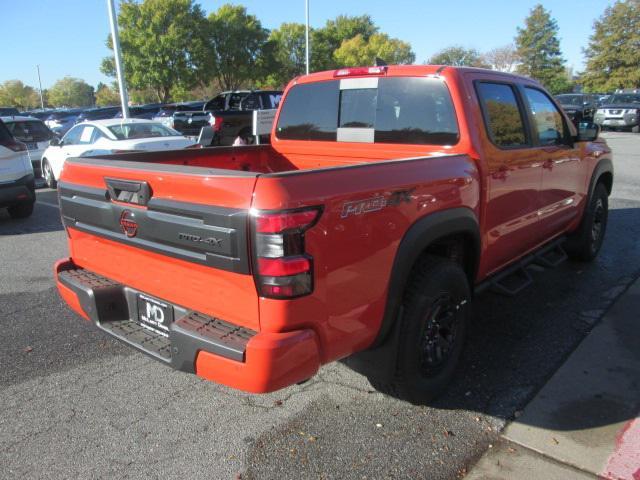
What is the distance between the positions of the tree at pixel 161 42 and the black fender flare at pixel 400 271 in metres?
43.0

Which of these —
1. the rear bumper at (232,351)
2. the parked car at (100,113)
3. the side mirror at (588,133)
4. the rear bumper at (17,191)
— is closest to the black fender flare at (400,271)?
the rear bumper at (232,351)

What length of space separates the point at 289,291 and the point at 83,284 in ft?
5.03

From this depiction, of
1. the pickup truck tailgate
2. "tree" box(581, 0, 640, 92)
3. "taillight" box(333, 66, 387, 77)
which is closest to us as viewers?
the pickup truck tailgate

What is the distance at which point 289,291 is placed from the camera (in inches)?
82.0

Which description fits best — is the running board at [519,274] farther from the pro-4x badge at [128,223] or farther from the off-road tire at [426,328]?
the pro-4x badge at [128,223]

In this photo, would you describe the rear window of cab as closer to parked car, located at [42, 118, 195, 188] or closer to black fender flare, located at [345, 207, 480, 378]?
black fender flare, located at [345, 207, 480, 378]

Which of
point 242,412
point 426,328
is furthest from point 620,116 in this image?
point 242,412

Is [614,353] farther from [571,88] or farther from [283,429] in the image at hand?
[571,88]

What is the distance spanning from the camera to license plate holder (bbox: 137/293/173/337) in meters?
2.59

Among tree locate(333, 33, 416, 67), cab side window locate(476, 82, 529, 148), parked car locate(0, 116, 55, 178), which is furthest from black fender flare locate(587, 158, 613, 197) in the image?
tree locate(333, 33, 416, 67)

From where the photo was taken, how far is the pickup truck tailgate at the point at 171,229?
83.8 inches

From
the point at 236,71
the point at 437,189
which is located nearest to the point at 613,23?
the point at 236,71

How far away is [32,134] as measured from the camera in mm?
13398

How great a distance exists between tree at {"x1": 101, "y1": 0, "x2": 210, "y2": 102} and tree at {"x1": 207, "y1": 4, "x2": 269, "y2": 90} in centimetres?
200
